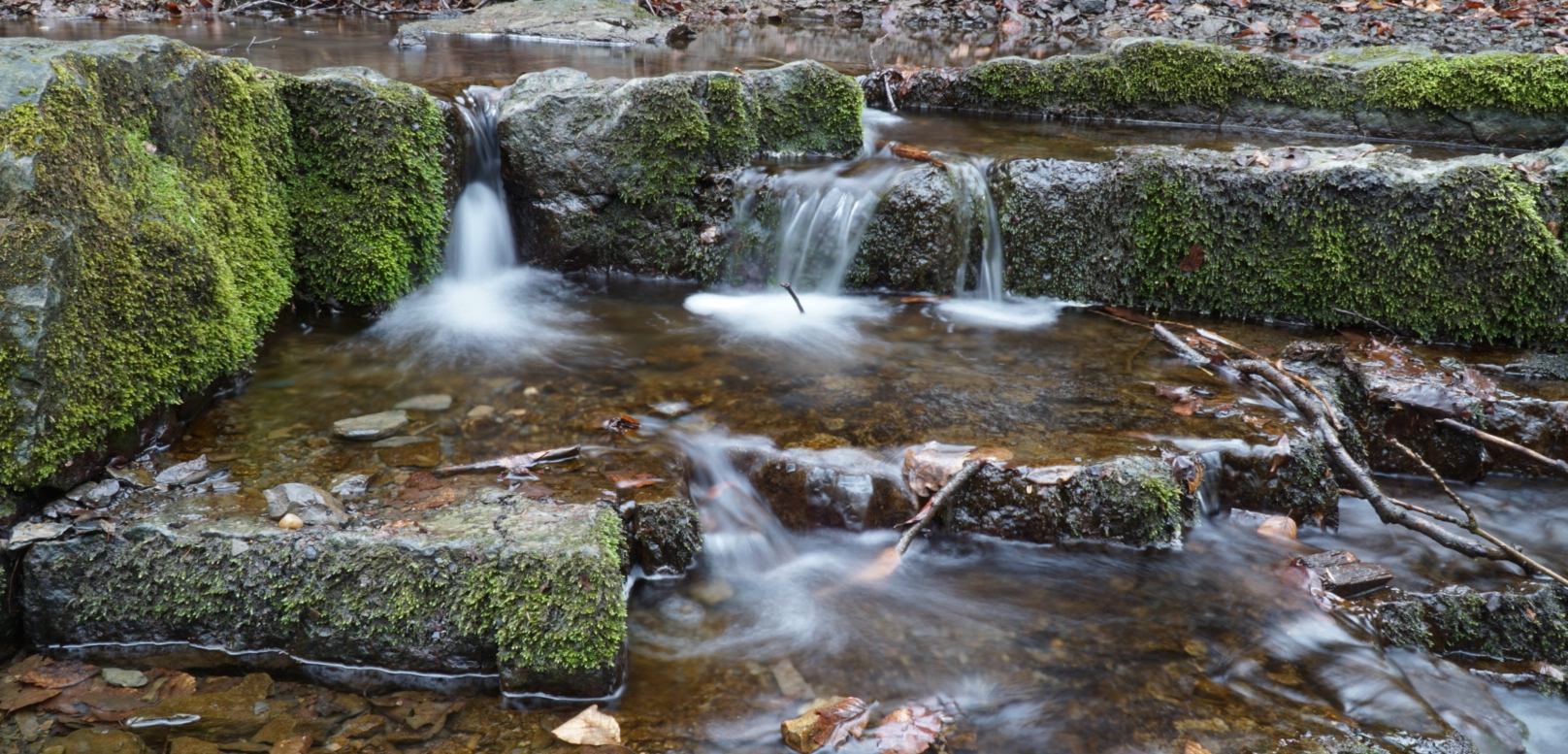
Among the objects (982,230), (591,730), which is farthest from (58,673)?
(982,230)

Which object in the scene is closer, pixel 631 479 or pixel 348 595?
pixel 348 595

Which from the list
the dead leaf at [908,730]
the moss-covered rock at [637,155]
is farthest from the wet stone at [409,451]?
the moss-covered rock at [637,155]

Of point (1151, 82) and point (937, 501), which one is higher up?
point (1151, 82)

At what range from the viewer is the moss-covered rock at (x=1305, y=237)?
15.1 ft

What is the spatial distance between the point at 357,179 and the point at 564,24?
6567 mm

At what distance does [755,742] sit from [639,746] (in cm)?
32

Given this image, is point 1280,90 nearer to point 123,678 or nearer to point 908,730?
point 908,730

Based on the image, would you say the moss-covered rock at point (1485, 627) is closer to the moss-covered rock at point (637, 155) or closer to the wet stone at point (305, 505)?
the wet stone at point (305, 505)

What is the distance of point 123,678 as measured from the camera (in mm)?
2686

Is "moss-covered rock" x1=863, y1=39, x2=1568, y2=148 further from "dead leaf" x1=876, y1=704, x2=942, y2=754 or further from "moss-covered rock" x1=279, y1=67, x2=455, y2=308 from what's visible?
"dead leaf" x1=876, y1=704, x2=942, y2=754

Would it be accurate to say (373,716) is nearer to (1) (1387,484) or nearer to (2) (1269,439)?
(2) (1269,439)

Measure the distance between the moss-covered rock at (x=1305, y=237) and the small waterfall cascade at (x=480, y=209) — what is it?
2981mm

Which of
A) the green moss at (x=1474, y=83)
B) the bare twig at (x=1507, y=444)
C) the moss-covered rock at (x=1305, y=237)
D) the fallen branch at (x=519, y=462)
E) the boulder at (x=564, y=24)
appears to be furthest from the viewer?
the boulder at (x=564, y=24)

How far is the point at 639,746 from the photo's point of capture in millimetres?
2547
